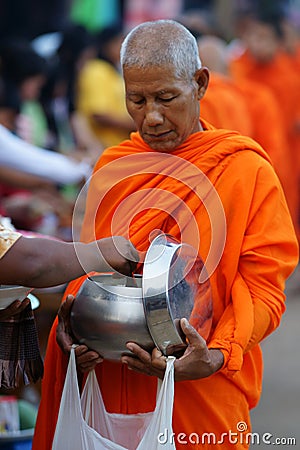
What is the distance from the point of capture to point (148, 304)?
2268 millimetres

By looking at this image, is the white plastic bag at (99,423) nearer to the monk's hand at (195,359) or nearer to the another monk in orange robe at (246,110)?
the monk's hand at (195,359)

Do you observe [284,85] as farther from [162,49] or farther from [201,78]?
[162,49]

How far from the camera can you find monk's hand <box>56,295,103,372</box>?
8.04ft

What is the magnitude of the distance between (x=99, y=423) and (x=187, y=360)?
0.39m

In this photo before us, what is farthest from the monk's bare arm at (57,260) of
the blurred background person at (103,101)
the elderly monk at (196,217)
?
the blurred background person at (103,101)

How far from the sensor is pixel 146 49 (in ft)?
8.21

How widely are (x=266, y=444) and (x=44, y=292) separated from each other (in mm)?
1132

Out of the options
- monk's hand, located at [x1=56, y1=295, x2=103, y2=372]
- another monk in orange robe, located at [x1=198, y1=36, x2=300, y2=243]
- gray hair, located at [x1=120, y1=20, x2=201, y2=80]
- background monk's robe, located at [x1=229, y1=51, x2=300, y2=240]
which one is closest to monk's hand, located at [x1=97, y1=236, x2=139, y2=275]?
monk's hand, located at [x1=56, y1=295, x2=103, y2=372]

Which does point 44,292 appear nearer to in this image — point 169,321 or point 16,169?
Answer: point 16,169

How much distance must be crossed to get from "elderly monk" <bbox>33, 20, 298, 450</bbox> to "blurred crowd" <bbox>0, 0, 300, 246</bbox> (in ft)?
0.71

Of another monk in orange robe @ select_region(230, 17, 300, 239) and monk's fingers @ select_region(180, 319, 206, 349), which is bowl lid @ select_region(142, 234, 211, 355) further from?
another monk in orange robe @ select_region(230, 17, 300, 239)

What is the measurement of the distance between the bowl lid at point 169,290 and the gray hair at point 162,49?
492 millimetres

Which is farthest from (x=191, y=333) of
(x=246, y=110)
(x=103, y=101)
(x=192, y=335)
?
(x=103, y=101)

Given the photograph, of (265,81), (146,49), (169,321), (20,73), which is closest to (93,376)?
(169,321)
